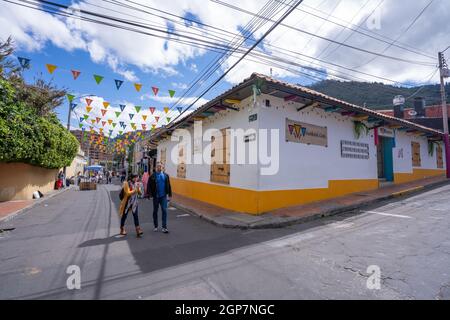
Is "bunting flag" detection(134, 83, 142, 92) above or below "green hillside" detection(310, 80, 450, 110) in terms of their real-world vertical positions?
below

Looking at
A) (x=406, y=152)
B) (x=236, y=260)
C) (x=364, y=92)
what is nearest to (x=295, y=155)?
(x=236, y=260)

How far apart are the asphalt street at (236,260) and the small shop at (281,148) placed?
1845 mm

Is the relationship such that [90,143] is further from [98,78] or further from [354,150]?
[354,150]

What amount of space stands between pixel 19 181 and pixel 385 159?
1898 centimetres

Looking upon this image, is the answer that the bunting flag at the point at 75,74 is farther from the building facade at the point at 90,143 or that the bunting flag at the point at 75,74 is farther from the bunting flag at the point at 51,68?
the building facade at the point at 90,143

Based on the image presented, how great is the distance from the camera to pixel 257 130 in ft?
24.1

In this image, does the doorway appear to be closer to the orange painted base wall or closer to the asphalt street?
the asphalt street

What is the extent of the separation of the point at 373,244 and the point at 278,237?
1849 millimetres

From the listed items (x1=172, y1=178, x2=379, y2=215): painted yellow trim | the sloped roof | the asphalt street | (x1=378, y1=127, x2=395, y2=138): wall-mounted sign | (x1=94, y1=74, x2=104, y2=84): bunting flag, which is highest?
(x1=94, y1=74, x2=104, y2=84): bunting flag

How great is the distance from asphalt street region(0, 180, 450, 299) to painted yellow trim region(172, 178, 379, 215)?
1.41m

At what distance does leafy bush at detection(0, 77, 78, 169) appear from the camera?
8.99 metres

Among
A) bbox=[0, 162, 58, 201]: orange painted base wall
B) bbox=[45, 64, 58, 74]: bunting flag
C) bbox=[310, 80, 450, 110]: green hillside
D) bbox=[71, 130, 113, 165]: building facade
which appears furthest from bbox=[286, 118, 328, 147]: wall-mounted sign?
bbox=[71, 130, 113, 165]: building facade

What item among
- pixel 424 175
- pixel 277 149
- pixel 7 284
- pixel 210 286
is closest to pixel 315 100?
pixel 277 149

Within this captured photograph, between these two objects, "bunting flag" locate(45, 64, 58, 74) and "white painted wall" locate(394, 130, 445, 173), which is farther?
"white painted wall" locate(394, 130, 445, 173)
